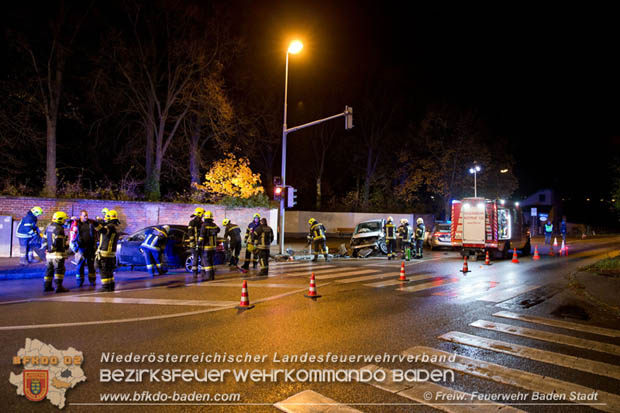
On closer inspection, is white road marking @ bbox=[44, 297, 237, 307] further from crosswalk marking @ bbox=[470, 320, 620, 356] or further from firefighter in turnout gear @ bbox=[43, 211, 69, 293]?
crosswalk marking @ bbox=[470, 320, 620, 356]

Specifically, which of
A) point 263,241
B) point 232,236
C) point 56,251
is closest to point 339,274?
point 263,241

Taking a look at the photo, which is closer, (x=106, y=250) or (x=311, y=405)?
(x=311, y=405)

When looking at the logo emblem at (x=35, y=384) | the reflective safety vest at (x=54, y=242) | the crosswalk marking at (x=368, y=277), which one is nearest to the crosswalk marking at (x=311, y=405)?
the logo emblem at (x=35, y=384)

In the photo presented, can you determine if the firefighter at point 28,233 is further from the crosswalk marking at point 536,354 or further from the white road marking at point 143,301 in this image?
the crosswalk marking at point 536,354

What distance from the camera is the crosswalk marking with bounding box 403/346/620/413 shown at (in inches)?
166

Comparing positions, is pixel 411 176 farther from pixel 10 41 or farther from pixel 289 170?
pixel 10 41

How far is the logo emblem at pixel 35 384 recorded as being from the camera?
13.7 feet

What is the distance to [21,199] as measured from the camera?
16594 mm

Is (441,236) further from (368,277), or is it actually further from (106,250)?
(106,250)

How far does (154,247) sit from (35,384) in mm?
8315

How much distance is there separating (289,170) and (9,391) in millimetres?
45669

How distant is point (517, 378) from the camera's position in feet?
15.5

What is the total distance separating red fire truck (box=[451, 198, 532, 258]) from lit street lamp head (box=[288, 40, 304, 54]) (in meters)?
9.91

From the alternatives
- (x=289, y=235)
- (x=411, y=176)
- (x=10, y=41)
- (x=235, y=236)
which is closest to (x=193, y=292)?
(x=235, y=236)
